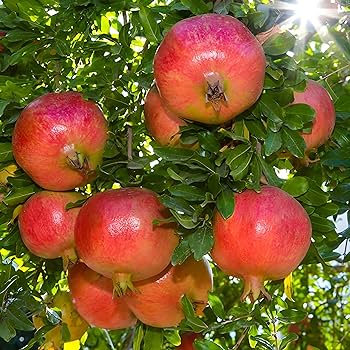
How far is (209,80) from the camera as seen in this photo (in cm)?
107

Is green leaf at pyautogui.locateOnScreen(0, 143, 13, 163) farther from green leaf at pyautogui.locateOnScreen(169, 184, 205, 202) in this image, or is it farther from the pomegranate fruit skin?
green leaf at pyautogui.locateOnScreen(169, 184, 205, 202)

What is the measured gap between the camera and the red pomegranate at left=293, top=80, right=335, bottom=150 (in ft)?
4.16

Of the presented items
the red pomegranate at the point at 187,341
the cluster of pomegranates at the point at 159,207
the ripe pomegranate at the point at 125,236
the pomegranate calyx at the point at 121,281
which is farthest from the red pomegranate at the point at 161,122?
the red pomegranate at the point at 187,341

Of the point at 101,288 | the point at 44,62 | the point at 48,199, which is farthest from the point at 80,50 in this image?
the point at 101,288

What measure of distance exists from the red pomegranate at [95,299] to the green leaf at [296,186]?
0.39 meters

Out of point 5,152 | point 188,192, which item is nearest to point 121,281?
point 188,192

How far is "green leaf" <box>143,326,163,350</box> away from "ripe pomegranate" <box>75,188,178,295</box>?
285mm

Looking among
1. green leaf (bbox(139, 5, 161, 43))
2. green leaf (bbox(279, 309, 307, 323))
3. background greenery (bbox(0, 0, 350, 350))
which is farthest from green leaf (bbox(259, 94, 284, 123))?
green leaf (bbox(279, 309, 307, 323))

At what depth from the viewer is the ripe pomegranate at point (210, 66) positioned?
107 cm

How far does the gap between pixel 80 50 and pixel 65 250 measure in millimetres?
433

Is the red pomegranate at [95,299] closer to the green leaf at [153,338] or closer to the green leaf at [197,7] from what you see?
the green leaf at [153,338]

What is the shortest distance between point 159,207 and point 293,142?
24cm

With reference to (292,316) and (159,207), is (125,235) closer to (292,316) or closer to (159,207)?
(159,207)

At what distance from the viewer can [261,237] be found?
108cm
